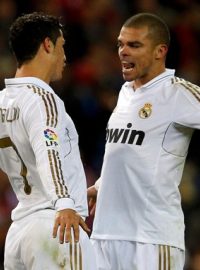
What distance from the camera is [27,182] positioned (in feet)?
16.3

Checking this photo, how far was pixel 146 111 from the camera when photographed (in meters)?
5.67

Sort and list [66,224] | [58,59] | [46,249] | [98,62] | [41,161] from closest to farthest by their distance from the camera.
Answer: [66,224]
[41,161]
[46,249]
[58,59]
[98,62]

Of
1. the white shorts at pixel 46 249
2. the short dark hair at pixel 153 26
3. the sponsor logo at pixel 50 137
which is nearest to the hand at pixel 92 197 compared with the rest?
the short dark hair at pixel 153 26

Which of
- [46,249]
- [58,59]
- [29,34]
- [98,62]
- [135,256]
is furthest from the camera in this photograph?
[98,62]

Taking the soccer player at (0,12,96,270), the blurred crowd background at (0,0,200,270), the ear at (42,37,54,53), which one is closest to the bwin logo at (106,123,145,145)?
the soccer player at (0,12,96,270)

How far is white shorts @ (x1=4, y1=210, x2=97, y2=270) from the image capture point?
15.6ft

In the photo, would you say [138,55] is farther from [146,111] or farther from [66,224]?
[66,224]

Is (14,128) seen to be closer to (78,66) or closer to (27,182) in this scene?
(27,182)

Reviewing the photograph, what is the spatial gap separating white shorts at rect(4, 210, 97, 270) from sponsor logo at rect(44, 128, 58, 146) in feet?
1.29

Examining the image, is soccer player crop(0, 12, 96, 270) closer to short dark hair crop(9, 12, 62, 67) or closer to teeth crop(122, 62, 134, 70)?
short dark hair crop(9, 12, 62, 67)

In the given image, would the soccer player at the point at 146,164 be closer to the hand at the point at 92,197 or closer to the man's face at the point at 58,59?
the hand at the point at 92,197

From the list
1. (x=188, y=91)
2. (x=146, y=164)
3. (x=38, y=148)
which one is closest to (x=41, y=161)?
(x=38, y=148)

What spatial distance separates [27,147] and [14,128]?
0.12m

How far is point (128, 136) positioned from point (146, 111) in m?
0.18
